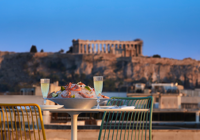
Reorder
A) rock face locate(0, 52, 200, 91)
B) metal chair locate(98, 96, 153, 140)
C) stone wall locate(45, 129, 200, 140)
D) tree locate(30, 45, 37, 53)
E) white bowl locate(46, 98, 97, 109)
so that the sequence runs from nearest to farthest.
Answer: white bowl locate(46, 98, 97, 109) → metal chair locate(98, 96, 153, 140) → stone wall locate(45, 129, 200, 140) → rock face locate(0, 52, 200, 91) → tree locate(30, 45, 37, 53)

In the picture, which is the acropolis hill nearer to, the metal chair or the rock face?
the rock face

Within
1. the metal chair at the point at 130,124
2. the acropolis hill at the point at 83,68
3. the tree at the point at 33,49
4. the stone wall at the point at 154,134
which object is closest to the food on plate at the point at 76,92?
the metal chair at the point at 130,124

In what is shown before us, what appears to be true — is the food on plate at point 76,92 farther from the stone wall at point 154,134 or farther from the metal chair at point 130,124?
the stone wall at point 154,134

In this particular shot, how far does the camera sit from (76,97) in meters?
2.15

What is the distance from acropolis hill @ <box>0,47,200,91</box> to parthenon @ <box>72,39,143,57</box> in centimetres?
433

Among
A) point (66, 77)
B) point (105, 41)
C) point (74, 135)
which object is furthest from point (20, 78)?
point (74, 135)

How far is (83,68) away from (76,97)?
6506 centimetres

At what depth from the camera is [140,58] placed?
225 ft

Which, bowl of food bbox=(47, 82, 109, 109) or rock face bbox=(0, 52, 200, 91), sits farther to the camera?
rock face bbox=(0, 52, 200, 91)

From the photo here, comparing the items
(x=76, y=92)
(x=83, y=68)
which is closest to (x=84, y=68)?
(x=83, y=68)

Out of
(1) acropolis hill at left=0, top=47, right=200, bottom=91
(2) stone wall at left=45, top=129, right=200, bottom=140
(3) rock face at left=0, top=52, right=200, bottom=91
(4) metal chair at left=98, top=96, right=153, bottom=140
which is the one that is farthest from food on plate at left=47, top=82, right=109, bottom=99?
(3) rock face at left=0, top=52, right=200, bottom=91

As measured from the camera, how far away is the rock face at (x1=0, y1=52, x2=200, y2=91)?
66.6m

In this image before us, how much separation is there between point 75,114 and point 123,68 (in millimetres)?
64851

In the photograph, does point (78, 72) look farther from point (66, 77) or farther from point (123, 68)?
point (123, 68)
